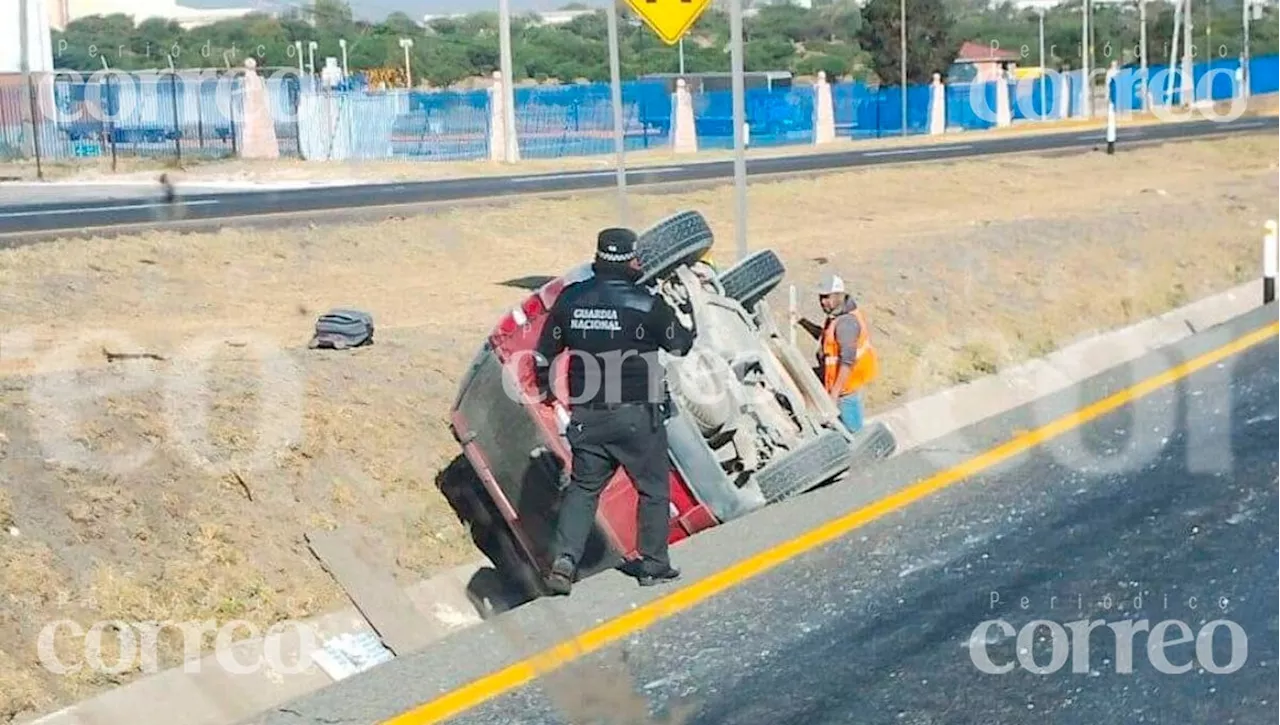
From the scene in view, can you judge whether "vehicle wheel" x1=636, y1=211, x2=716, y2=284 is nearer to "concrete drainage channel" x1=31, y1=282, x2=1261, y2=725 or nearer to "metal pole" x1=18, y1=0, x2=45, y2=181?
"concrete drainage channel" x1=31, y1=282, x2=1261, y2=725

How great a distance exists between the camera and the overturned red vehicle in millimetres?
8609

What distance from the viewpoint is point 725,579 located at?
326 inches

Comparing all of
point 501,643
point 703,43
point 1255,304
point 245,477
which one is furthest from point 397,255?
point 703,43

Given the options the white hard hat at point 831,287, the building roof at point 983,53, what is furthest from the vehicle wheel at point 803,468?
the building roof at point 983,53

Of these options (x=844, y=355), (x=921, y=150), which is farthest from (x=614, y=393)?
(x=921, y=150)

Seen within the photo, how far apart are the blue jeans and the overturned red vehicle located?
129cm

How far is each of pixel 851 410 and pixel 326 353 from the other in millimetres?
3608

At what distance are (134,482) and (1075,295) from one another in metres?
12.1

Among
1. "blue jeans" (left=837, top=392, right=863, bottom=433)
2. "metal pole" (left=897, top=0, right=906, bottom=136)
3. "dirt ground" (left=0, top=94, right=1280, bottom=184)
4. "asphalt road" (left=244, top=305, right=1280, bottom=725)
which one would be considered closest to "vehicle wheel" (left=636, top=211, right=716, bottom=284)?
"asphalt road" (left=244, top=305, right=1280, bottom=725)

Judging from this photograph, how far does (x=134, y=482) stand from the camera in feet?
27.3

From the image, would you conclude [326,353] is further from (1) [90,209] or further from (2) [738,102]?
(1) [90,209]

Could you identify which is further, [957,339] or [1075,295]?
[1075,295]

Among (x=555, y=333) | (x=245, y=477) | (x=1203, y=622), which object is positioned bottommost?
(x=1203, y=622)

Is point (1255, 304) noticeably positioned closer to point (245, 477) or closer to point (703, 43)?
point (245, 477)
